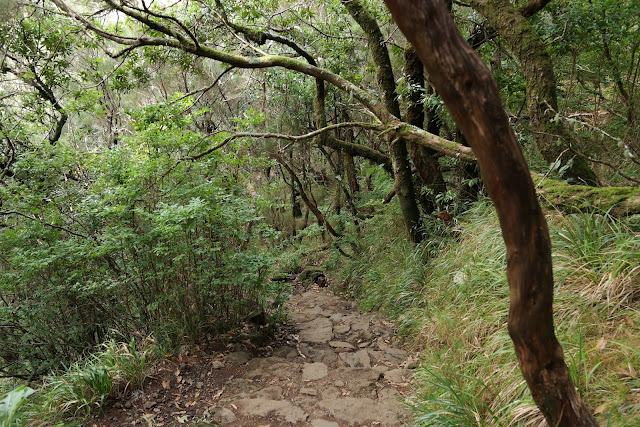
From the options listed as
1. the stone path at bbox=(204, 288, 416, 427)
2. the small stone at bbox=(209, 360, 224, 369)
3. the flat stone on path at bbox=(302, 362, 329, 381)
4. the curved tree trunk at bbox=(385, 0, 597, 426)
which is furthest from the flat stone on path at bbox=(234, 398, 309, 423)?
the curved tree trunk at bbox=(385, 0, 597, 426)

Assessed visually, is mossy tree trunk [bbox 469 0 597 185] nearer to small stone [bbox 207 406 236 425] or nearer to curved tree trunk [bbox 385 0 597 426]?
curved tree trunk [bbox 385 0 597 426]

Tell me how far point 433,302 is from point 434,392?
1.66 meters

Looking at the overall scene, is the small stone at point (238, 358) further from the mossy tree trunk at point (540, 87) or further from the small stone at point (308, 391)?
the mossy tree trunk at point (540, 87)

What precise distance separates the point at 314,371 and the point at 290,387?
439 millimetres

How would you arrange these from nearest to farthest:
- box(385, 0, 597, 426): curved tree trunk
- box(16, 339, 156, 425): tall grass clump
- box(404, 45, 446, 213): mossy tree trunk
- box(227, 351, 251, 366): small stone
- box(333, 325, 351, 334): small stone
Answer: box(385, 0, 597, 426): curved tree trunk
box(16, 339, 156, 425): tall grass clump
box(227, 351, 251, 366): small stone
box(333, 325, 351, 334): small stone
box(404, 45, 446, 213): mossy tree trunk

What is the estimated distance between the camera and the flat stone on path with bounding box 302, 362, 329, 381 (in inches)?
166

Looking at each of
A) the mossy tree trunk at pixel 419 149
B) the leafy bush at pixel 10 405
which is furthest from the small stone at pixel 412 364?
the leafy bush at pixel 10 405

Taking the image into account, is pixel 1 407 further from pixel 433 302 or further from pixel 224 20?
pixel 224 20

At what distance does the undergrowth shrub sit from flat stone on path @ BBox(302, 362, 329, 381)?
3.88 ft

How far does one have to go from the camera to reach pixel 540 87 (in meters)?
4.18

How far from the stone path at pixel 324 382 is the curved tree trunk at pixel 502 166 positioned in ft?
6.81

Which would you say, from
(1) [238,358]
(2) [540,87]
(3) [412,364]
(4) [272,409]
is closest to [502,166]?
(4) [272,409]

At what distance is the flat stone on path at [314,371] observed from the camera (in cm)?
421

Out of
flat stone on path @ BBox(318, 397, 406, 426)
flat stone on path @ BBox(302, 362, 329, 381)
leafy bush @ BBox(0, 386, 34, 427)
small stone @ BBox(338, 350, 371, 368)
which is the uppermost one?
leafy bush @ BBox(0, 386, 34, 427)
